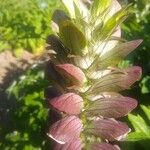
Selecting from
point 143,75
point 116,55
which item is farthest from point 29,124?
point 116,55

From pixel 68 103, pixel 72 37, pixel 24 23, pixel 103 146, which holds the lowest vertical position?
pixel 24 23

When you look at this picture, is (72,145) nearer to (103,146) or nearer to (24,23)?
(103,146)

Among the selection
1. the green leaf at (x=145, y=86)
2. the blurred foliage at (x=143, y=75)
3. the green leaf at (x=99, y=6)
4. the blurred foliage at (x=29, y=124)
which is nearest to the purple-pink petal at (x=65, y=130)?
the green leaf at (x=99, y=6)

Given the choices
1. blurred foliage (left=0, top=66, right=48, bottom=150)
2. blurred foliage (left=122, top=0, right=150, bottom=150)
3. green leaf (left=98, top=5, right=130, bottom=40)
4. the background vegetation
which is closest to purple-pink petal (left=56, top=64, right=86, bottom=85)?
green leaf (left=98, top=5, right=130, bottom=40)

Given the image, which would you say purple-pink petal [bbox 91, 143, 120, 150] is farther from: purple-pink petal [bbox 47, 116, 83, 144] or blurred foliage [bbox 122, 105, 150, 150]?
blurred foliage [bbox 122, 105, 150, 150]

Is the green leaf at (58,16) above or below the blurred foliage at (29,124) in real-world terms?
above

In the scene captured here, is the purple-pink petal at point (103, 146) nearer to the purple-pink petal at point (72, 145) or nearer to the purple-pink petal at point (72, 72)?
the purple-pink petal at point (72, 145)
